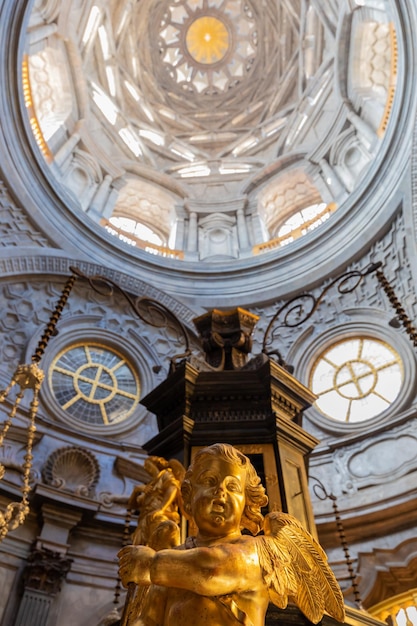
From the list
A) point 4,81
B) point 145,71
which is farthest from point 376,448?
point 145,71

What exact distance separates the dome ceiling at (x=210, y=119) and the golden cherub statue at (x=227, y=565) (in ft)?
42.3

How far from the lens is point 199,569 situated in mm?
1597

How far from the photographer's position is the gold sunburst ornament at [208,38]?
2614 centimetres

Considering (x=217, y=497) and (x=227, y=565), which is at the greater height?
(x=217, y=497)

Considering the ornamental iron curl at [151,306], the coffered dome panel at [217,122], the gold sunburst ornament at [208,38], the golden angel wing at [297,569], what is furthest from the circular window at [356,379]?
the gold sunburst ornament at [208,38]

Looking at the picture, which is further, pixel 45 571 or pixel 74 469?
pixel 74 469

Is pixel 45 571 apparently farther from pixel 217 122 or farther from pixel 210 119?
pixel 210 119

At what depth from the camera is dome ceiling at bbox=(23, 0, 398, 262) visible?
15617mm

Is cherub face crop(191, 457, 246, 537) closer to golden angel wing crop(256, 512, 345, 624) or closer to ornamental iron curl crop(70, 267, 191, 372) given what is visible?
golden angel wing crop(256, 512, 345, 624)

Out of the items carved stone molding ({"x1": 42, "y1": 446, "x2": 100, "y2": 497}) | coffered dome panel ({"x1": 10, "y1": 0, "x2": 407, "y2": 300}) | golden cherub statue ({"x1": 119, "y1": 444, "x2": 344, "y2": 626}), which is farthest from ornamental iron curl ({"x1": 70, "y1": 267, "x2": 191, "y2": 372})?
coffered dome panel ({"x1": 10, "y1": 0, "x2": 407, "y2": 300})

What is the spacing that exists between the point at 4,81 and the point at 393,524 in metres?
12.8

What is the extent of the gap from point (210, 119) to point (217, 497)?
24.8 m

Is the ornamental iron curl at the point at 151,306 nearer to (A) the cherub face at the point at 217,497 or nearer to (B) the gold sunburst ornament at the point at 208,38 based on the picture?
(A) the cherub face at the point at 217,497

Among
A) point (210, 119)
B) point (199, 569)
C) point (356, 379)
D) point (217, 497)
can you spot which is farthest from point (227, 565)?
point (210, 119)
